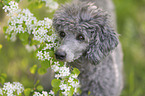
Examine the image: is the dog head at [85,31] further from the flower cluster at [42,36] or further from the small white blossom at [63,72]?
the small white blossom at [63,72]

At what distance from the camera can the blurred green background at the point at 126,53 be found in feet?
13.0

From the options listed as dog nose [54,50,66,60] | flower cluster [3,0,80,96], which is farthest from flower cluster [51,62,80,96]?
dog nose [54,50,66,60]

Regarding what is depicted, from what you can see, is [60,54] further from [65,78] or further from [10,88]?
[10,88]

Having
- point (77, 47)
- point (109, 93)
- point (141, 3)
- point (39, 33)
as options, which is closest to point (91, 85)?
point (109, 93)

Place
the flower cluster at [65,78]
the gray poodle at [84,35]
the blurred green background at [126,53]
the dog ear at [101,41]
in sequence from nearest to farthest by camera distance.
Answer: the flower cluster at [65,78] → the gray poodle at [84,35] → the dog ear at [101,41] → the blurred green background at [126,53]

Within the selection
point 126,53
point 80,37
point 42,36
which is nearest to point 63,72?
point 42,36

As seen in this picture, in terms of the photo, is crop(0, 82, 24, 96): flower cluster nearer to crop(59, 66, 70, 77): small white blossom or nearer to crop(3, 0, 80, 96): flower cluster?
crop(3, 0, 80, 96): flower cluster

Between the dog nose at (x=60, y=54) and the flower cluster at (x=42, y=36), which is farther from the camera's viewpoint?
the dog nose at (x=60, y=54)

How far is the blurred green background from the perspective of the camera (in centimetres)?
398

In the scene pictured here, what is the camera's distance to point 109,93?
11.0 ft

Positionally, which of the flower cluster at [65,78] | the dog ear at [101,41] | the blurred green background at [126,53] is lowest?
the flower cluster at [65,78]

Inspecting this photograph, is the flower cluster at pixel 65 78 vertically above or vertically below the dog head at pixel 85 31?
below

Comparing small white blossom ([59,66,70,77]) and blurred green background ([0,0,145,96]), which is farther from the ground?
blurred green background ([0,0,145,96])

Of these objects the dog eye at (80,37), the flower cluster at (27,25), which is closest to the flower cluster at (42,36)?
the flower cluster at (27,25)
